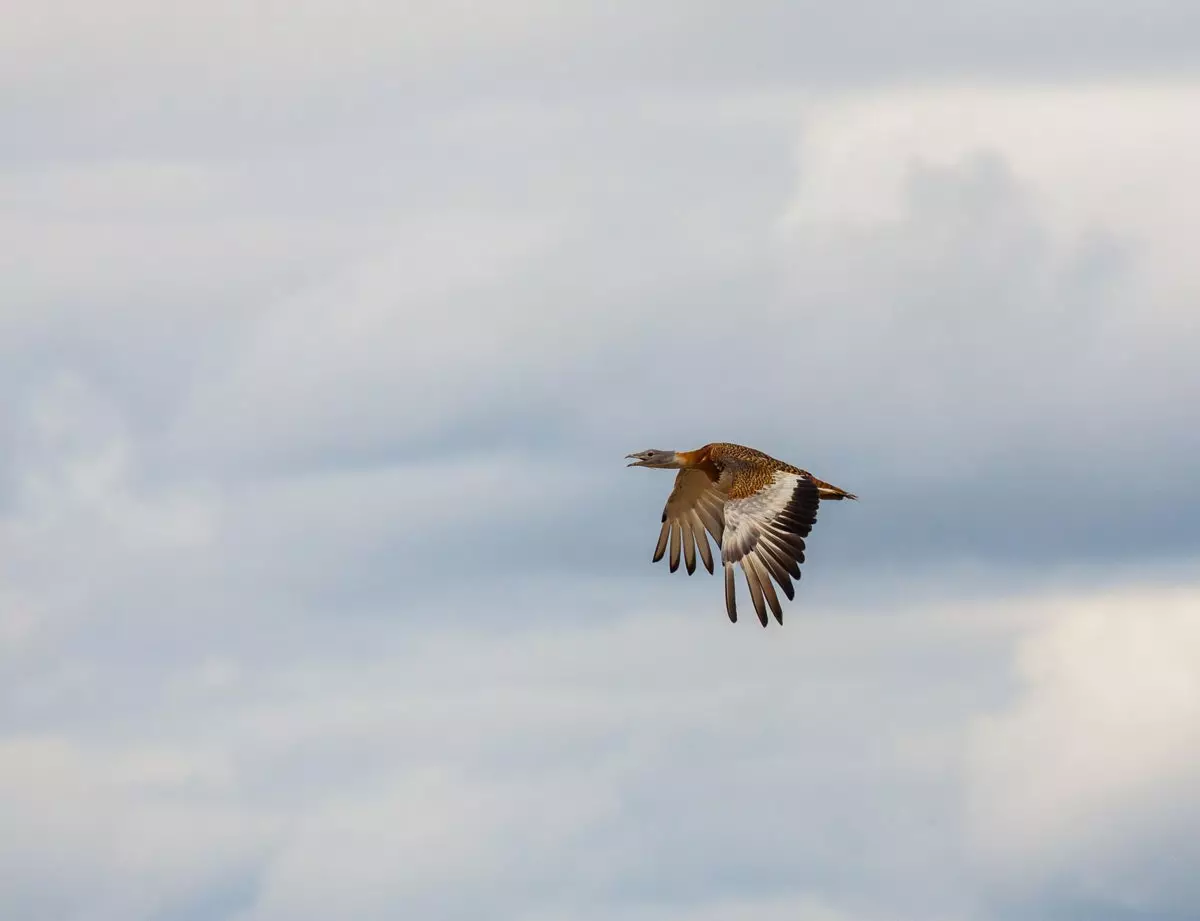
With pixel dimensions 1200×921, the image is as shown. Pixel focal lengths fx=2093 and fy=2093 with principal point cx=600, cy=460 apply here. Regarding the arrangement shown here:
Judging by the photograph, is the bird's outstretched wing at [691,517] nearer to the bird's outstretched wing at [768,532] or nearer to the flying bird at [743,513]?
the flying bird at [743,513]

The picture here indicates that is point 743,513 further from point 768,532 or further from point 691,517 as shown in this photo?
point 691,517

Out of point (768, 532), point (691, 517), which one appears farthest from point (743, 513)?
point (691, 517)

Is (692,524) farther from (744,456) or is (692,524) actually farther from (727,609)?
(727,609)

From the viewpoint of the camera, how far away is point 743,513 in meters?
62.2

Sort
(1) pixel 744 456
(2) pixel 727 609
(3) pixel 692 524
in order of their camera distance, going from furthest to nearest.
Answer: (3) pixel 692 524
(1) pixel 744 456
(2) pixel 727 609

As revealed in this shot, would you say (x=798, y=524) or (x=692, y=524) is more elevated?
(x=692, y=524)

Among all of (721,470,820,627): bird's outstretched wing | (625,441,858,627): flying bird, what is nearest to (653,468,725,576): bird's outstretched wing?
(625,441,858,627): flying bird

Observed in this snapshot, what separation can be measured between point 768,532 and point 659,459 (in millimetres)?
10069

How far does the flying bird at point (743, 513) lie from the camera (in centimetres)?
5959

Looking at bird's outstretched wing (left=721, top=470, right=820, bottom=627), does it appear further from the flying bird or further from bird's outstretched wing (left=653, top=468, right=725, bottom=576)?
bird's outstretched wing (left=653, top=468, right=725, bottom=576)

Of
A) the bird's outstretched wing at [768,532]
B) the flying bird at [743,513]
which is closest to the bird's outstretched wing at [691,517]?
the flying bird at [743,513]

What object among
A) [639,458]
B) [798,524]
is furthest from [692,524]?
[798,524]

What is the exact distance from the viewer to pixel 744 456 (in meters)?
66.0

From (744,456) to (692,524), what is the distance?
16.5 ft
